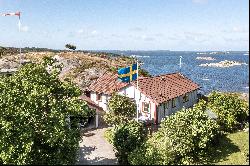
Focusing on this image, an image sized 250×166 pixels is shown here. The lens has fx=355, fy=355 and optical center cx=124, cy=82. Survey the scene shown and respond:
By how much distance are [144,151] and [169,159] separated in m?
2.39

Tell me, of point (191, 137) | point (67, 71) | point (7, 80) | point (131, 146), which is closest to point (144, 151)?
point (131, 146)

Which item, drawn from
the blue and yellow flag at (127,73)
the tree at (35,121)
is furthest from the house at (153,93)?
the tree at (35,121)

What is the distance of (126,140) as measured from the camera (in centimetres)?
3083

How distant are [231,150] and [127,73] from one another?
12.9m

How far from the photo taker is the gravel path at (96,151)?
32.2 metres

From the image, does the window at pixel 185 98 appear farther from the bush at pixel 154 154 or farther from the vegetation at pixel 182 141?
the bush at pixel 154 154

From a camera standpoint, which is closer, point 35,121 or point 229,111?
point 35,121

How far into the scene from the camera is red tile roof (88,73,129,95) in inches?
1929

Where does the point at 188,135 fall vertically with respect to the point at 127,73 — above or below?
below

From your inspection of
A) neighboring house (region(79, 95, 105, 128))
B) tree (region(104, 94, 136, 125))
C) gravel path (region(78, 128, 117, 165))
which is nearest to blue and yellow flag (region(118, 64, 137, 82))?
tree (region(104, 94, 136, 125))

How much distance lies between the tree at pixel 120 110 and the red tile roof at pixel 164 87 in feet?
11.4

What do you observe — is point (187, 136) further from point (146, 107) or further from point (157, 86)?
point (157, 86)

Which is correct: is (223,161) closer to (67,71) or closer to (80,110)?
(80,110)

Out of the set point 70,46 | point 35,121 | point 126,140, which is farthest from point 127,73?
point 70,46
